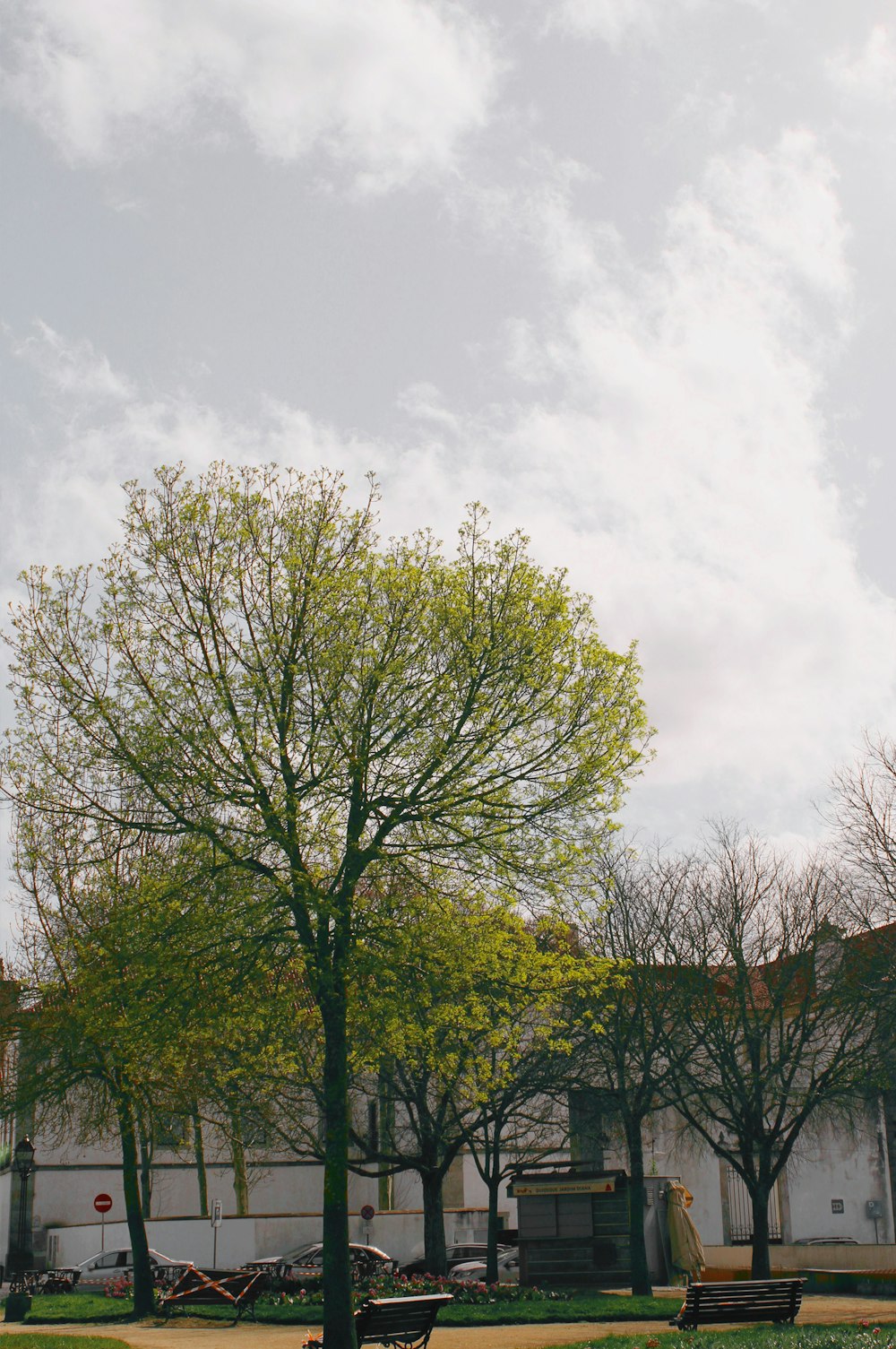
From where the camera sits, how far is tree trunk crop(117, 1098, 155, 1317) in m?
24.5

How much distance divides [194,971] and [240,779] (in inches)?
102

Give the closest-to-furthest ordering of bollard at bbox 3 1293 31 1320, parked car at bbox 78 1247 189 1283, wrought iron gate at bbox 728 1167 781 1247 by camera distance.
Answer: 1. bollard at bbox 3 1293 31 1320
2. parked car at bbox 78 1247 189 1283
3. wrought iron gate at bbox 728 1167 781 1247

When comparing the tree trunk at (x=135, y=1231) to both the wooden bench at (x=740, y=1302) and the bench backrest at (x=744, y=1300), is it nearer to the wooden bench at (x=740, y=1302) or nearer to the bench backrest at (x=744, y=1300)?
the wooden bench at (x=740, y=1302)

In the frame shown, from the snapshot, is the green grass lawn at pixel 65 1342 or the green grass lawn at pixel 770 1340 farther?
the green grass lawn at pixel 65 1342

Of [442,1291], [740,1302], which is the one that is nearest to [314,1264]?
[442,1291]

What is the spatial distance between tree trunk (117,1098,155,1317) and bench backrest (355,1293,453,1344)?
9.92 meters

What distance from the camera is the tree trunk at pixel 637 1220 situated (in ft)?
86.7

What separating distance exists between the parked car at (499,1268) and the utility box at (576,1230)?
6.33 meters

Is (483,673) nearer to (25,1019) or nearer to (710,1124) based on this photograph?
(25,1019)

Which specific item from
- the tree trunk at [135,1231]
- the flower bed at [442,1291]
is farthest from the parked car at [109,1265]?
the flower bed at [442,1291]

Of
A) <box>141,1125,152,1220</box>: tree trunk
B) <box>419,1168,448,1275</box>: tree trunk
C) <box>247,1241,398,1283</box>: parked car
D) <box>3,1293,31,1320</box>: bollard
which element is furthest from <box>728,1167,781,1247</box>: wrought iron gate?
<box>3,1293,31,1320</box>: bollard

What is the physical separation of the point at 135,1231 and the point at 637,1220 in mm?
10755

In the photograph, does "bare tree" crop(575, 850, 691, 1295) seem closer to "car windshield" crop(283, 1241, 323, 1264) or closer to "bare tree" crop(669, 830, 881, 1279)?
"bare tree" crop(669, 830, 881, 1279)

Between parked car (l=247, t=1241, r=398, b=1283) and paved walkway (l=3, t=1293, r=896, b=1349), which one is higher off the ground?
paved walkway (l=3, t=1293, r=896, b=1349)
